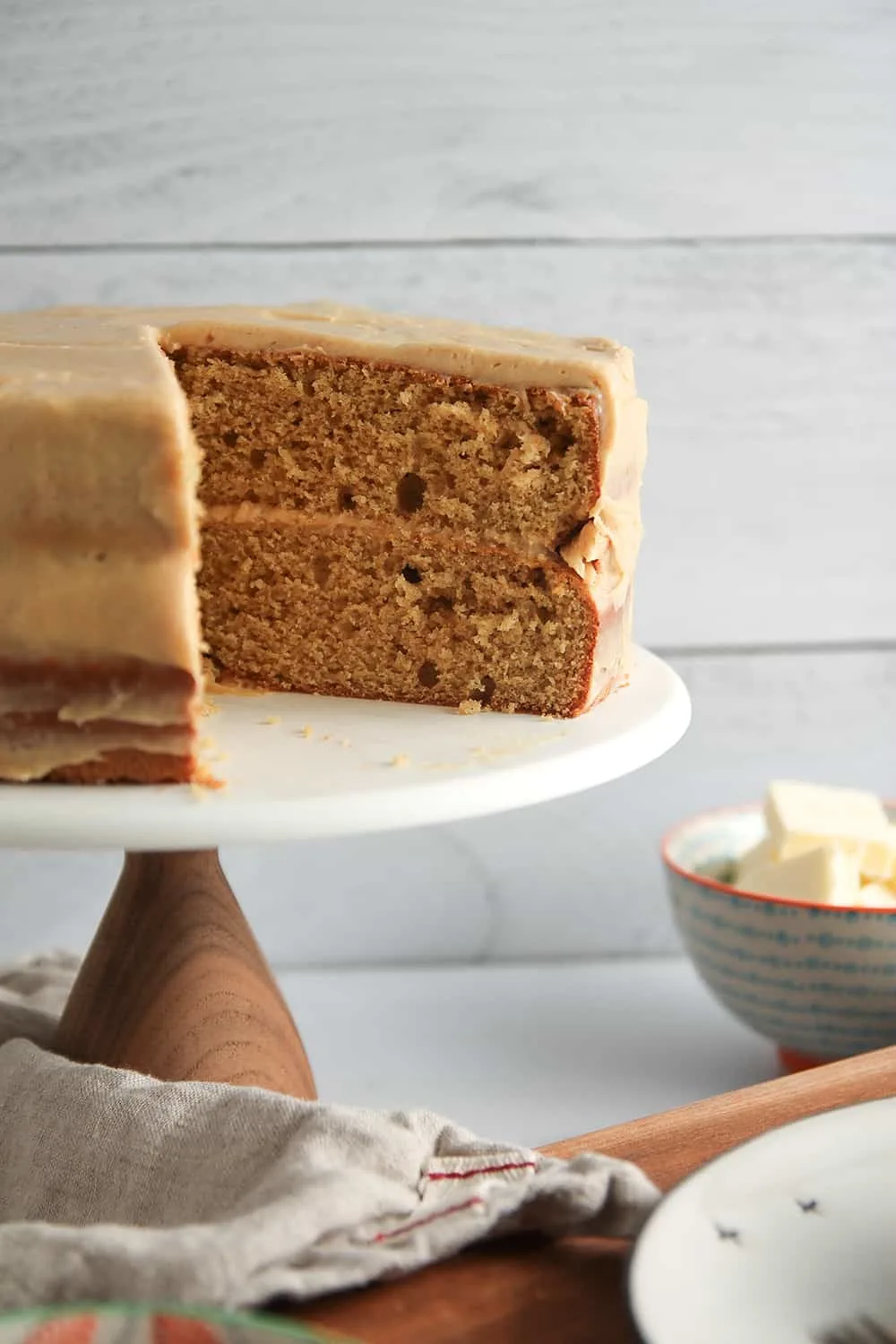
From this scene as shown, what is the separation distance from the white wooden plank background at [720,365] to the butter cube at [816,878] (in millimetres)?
546

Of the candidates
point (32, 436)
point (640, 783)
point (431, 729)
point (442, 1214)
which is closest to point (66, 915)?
point (640, 783)

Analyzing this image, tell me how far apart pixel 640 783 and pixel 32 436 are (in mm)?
1300

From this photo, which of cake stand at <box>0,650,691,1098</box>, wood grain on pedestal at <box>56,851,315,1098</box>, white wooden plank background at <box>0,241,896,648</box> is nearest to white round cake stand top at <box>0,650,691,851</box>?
cake stand at <box>0,650,691,1098</box>

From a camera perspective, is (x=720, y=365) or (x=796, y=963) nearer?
(x=796, y=963)

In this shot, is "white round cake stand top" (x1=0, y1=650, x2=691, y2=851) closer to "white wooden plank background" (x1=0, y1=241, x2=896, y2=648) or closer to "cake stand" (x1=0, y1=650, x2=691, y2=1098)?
"cake stand" (x1=0, y1=650, x2=691, y2=1098)

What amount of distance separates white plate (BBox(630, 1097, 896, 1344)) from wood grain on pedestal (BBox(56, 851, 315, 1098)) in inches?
21.7

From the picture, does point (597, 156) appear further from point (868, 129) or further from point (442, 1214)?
point (442, 1214)

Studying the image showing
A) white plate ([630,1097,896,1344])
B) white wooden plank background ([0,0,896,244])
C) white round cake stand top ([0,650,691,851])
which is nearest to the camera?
white plate ([630,1097,896,1344])

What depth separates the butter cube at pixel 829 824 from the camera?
1.79m

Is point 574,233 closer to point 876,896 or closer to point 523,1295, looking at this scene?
point 876,896

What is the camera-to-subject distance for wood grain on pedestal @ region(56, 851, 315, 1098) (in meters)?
1.40

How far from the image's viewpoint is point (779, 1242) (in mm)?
910

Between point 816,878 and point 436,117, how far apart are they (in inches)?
41.4

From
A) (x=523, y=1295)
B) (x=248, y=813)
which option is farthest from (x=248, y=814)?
(x=523, y=1295)
